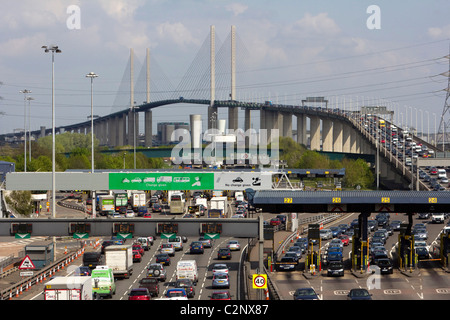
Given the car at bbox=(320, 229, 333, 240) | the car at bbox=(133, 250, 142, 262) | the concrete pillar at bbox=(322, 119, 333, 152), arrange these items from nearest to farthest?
1. the car at bbox=(133, 250, 142, 262)
2. the car at bbox=(320, 229, 333, 240)
3. the concrete pillar at bbox=(322, 119, 333, 152)

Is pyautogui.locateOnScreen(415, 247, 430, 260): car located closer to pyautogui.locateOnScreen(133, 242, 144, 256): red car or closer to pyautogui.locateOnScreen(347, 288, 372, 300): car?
pyautogui.locateOnScreen(347, 288, 372, 300): car

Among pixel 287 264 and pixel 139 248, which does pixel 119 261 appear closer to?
pixel 139 248

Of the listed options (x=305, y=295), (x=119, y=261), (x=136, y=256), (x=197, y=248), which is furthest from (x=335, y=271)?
(x=136, y=256)

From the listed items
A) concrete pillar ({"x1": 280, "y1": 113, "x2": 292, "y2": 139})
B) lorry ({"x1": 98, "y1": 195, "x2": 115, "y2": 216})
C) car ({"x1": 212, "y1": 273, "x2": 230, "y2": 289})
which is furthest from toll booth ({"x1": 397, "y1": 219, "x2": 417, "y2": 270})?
concrete pillar ({"x1": 280, "y1": 113, "x2": 292, "y2": 139})
